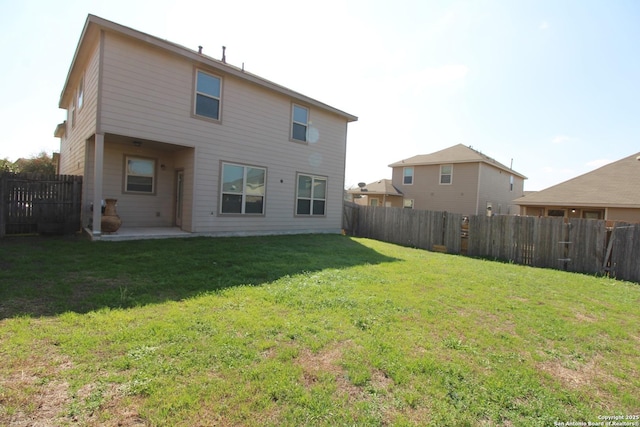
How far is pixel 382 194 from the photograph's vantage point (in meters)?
23.8

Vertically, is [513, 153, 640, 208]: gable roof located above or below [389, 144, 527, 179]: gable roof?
below

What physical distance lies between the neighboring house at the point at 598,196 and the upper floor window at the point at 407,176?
7873 millimetres

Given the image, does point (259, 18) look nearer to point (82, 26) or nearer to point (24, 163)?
point (82, 26)

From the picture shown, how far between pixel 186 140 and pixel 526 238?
11121 mm

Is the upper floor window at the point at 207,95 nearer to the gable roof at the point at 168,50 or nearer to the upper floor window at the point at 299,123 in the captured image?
the gable roof at the point at 168,50

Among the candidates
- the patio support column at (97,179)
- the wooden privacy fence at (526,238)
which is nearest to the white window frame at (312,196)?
the wooden privacy fence at (526,238)

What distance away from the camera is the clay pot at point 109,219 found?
8.27 m

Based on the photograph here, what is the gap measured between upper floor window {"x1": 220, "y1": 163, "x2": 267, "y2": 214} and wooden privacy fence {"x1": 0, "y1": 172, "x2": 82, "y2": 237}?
13.8 feet

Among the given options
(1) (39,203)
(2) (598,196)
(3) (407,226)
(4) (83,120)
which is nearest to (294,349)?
(1) (39,203)

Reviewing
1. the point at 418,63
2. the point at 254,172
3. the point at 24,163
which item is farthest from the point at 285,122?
the point at 24,163

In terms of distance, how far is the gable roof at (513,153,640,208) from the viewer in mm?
14617

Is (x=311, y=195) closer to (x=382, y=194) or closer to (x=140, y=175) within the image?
(x=140, y=175)

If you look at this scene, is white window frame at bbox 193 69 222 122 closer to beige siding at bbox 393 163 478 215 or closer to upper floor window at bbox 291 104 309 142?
upper floor window at bbox 291 104 309 142

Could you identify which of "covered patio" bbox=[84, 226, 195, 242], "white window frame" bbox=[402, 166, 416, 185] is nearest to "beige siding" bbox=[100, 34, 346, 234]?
"covered patio" bbox=[84, 226, 195, 242]
